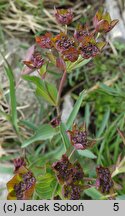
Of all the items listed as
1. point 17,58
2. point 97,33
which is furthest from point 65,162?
point 17,58

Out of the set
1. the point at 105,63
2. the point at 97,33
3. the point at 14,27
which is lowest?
the point at 97,33

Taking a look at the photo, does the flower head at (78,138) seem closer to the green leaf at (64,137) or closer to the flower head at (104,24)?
the green leaf at (64,137)

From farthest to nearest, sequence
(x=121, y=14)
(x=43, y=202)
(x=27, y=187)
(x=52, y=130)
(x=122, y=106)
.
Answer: (x=121, y=14) < (x=122, y=106) < (x=52, y=130) < (x=43, y=202) < (x=27, y=187)

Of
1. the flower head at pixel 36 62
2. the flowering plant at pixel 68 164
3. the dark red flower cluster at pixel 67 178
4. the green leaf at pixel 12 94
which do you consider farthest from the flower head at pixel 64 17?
the dark red flower cluster at pixel 67 178

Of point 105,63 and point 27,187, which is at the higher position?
point 105,63

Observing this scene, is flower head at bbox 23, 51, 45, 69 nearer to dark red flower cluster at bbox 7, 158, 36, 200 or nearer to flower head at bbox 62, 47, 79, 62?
flower head at bbox 62, 47, 79, 62

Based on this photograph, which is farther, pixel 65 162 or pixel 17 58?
pixel 17 58

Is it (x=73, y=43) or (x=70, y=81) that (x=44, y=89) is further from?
(x=70, y=81)

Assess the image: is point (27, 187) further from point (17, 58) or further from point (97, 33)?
point (17, 58)
